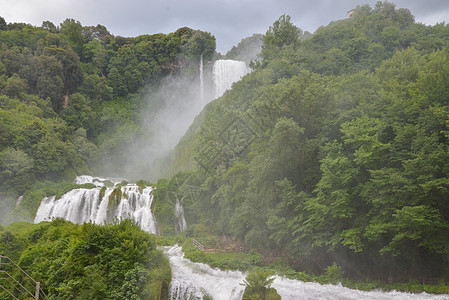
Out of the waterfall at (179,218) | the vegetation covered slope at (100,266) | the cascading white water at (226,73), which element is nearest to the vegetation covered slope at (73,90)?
the cascading white water at (226,73)

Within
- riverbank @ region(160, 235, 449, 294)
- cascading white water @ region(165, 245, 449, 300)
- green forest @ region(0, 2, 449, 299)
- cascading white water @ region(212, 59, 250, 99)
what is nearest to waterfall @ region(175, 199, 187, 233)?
green forest @ region(0, 2, 449, 299)

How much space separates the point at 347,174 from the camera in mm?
20094

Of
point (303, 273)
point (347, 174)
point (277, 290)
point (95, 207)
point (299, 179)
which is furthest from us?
point (95, 207)

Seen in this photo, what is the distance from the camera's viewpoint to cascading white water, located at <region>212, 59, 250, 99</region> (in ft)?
241

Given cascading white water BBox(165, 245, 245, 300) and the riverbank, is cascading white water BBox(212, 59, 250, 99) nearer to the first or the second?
the riverbank

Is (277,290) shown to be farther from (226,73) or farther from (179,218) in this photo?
(226,73)

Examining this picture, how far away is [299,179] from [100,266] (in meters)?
16.5

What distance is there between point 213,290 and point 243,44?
373 feet

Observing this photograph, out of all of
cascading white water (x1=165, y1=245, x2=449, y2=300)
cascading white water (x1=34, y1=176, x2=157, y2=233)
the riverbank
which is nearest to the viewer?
cascading white water (x1=165, y1=245, x2=449, y2=300)

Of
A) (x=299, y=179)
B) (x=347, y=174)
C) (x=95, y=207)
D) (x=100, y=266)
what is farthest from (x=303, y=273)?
(x=95, y=207)

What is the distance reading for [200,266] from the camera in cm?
2239

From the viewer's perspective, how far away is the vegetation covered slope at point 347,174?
17.6 m

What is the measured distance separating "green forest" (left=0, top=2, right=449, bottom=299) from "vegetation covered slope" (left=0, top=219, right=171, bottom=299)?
7 cm

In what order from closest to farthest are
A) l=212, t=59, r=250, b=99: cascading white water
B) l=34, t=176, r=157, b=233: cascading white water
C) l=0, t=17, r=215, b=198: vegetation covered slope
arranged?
l=34, t=176, r=157, b=233: cascading white water
l=0, t=17, r=215, b=198: vegetation covered slope
l=212, t=59, r=250, b=99: cascading white water
